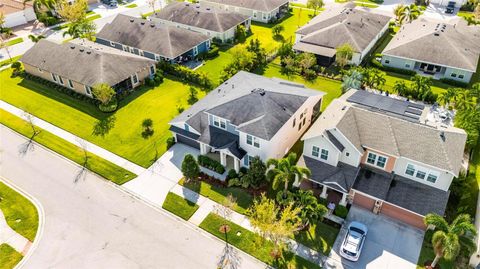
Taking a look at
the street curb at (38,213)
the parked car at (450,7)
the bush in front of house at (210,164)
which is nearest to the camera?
the street curb at (38,213)

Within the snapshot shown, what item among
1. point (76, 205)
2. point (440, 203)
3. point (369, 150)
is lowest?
point (76, 205)

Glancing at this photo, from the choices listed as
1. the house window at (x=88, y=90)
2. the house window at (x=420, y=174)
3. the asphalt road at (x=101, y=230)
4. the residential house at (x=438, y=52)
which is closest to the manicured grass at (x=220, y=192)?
the asphalt road at (x=101, y=230)

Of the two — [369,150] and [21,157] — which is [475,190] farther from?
[21,157]

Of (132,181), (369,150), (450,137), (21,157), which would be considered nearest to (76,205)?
(132,181)

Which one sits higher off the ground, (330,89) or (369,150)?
(369,150)

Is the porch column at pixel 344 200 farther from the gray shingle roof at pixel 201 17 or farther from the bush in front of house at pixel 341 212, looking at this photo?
the gray shingle roof at pixel 201 17

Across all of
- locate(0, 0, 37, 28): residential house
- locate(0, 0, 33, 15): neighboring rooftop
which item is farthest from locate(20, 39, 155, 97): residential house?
locate(0, 0, 33, 15): neighboring rooftop
